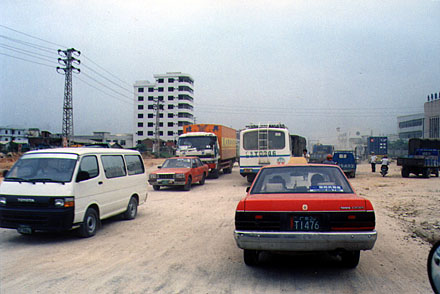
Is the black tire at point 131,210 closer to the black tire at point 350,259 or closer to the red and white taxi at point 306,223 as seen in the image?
the red and white taxi at point 306,223

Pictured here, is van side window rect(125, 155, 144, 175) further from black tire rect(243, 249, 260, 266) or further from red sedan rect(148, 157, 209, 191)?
red sedan rect(148, 157, 209, 191)

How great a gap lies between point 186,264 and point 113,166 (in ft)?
13.1

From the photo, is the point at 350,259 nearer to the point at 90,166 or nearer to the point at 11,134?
the point at 90,166

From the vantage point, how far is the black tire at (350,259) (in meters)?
5.13

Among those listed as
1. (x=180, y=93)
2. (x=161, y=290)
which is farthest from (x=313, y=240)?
(x=180, y=93)

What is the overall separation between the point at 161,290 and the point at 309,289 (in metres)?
1.86

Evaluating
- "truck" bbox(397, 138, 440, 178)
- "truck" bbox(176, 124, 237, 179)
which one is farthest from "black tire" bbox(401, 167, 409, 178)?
"truck" bbox(176, 124, 237, 179)

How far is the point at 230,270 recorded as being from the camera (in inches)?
207

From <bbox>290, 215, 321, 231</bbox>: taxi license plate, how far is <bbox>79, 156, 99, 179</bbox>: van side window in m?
4.76

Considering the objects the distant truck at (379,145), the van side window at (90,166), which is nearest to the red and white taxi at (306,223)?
the van side window at (90,166)

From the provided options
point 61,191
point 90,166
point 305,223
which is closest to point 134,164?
point 90,166

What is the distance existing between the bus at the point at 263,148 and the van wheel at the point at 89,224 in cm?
1159

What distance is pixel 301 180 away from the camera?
220 inches

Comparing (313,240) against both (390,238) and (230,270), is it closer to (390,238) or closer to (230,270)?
(230,270)
